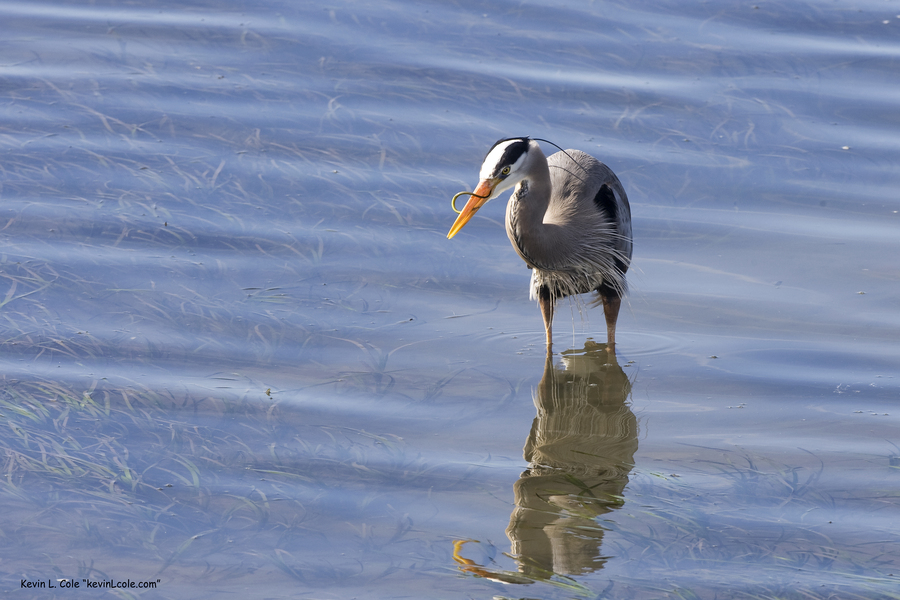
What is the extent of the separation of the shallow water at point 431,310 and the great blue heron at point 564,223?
1.08ft

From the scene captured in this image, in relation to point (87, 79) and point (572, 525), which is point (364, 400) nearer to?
point (572, 525)

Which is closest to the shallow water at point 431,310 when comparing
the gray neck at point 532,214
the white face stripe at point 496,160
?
the gray neck at point 532,214

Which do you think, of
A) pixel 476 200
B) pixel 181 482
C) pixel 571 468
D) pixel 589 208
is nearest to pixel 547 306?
pixel 589 208

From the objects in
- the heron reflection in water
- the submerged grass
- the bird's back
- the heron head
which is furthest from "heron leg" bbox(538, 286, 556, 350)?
the submerged grass

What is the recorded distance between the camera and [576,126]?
7.21 meters

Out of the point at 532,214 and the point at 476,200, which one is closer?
the point at 476,200

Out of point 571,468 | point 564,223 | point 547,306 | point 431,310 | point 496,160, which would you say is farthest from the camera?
point 431,310

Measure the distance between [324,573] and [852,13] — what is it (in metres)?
7.19

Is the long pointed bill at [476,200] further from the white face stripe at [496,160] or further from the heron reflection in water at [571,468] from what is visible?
the heron reflection in water at [571,468]

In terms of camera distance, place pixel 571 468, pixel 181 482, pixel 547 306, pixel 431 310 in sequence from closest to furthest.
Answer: pixel 181 482, pixel 571 468, pixel 547 306, pixel 431 310

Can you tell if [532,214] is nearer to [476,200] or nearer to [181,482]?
[476,200]

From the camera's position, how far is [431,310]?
5.50 m

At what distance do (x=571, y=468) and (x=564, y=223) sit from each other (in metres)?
1.40

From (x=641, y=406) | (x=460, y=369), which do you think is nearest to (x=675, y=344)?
(x=641, y=406)
